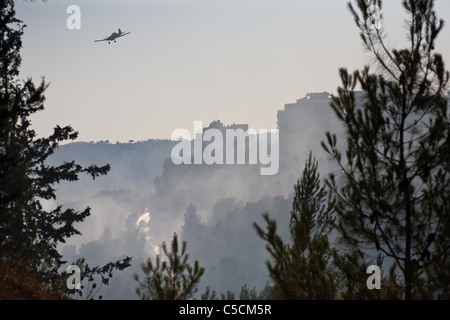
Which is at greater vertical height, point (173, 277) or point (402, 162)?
point (402, 162)

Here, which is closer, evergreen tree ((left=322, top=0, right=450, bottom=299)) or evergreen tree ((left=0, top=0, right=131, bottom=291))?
evergreen tree ((left=322, top=0, right=450, bottom=299))

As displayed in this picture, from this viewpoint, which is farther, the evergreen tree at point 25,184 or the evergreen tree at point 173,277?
the evergreen tree at point 25,184

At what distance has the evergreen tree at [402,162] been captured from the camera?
11312 mm

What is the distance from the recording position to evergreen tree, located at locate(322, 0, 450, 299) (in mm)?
11312

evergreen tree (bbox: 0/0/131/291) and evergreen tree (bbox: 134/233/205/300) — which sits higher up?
evergreen tree (bbox: 0/0/131/291)

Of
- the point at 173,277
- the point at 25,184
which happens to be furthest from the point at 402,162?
the point at 25,184

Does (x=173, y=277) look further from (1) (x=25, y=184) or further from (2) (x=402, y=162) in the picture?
(1) (x=25, y=184)

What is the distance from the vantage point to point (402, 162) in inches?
456

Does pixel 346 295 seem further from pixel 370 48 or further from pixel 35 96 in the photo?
pixel 35 96

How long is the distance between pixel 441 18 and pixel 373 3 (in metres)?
1.45

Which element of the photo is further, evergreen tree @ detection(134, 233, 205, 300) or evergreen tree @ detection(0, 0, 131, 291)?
evergreen tree @ detection(0, 0, 131, 291)

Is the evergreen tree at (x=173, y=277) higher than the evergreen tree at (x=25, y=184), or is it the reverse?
the evergreen tree at (x=25, y=184)

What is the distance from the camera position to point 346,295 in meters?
12.1
